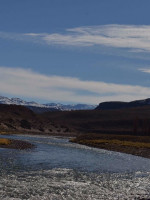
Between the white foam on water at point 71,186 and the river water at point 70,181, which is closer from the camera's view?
the white foam on water at point 71,186

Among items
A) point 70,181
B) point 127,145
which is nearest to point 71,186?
point 70,181

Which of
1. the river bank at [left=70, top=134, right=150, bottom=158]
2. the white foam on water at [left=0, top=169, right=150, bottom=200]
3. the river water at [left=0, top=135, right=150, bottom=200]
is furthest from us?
the river bank at [left=70, top=134, right=150, bottom=158]

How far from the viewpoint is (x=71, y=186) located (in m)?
36.7

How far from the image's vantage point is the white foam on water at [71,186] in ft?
106

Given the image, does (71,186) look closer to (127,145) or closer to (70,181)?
(70,181)

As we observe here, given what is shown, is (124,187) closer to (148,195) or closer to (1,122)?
(148,195)

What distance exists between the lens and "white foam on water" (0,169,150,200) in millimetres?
32281

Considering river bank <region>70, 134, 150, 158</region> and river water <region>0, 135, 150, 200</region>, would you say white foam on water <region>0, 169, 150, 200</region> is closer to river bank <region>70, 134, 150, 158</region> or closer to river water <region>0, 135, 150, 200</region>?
river water <region>0, 135, 150, 200</region>

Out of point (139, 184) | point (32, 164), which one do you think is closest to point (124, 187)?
point (139, 184)

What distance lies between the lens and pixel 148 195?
34125 millimetres

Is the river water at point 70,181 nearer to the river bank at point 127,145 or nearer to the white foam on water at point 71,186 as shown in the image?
the white foam on water at point 71,186

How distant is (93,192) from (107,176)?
10.2 meters

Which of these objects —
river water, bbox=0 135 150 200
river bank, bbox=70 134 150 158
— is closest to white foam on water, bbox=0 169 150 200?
river water, bbox=0 135 150 200

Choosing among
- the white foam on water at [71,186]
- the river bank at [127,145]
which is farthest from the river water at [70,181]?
the river bank at [127,145]
